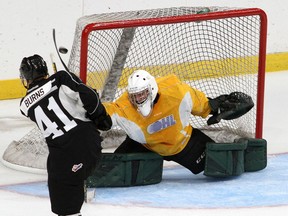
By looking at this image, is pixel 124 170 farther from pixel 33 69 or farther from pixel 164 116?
pixel 33 69

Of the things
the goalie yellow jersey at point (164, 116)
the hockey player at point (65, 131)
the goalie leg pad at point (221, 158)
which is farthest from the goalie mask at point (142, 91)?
the hockey player at point (65, 131)

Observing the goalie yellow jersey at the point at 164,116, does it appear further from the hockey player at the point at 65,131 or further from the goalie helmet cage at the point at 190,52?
the hockey player at the point at 65,131

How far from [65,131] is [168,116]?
96 cm

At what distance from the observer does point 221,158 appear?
16.7ft

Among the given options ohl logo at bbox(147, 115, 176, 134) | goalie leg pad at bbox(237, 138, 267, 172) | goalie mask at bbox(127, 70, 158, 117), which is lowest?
goalie leg pad at bbox(237, 138, 267, 172)

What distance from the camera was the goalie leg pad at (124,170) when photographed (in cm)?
504

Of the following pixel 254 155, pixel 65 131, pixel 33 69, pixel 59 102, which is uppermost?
pixel 33 69

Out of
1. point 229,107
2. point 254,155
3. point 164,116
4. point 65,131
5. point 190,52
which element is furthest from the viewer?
point 190,52

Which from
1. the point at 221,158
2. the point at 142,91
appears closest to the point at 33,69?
the point at 142,91

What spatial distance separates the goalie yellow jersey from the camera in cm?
502

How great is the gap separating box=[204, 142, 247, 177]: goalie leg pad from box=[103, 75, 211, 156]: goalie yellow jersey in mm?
177

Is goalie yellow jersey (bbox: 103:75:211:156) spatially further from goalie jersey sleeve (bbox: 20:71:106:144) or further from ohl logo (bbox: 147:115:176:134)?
goalie jersey sleeve (bbox: 20:71:106:144)

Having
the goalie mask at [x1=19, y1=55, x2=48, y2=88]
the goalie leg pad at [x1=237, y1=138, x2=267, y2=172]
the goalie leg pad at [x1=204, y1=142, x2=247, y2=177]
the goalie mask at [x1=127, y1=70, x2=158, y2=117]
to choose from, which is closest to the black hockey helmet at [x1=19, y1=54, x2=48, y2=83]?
the goalie mask at [x1=19, y1=55, x2=48, y2=88]

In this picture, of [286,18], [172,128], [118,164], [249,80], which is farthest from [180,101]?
[286,18]
